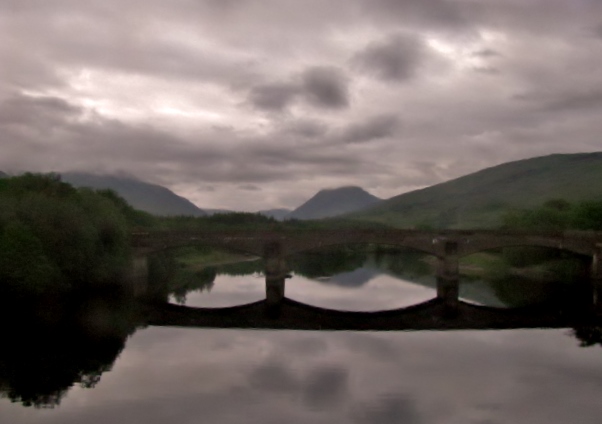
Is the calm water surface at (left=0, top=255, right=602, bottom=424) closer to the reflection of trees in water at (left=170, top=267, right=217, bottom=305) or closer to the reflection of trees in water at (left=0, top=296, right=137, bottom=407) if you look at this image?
the reflection of trees in water at (left=0, top=296, right=137, bottom=407)

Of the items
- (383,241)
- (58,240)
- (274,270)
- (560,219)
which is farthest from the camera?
(560,219)

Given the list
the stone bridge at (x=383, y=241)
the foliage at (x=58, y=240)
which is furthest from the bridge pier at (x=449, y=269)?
the foliage at (x=58, y=240)

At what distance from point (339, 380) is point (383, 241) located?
3873cm

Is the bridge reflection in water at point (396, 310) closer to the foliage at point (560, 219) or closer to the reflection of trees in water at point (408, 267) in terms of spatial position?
the foliage at point (560, 219)

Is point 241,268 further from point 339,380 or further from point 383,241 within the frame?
point 339,380

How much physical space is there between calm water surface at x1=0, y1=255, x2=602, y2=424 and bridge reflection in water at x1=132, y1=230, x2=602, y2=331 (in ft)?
12.0

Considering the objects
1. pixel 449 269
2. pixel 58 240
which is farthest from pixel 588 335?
pixel 58 240

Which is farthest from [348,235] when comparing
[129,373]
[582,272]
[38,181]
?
Result: [129,373]

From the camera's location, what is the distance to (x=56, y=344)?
32562 millimetres

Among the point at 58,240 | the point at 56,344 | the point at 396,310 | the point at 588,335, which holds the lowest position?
the point at 396,310

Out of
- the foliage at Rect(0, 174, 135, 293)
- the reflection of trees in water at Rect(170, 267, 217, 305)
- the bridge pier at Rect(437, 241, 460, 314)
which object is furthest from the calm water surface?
the bridge pier at Rect(437, 241, 460, 314)

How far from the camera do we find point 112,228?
184 ft

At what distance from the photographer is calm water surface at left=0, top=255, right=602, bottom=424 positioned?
2214cm

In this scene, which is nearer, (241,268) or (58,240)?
(58,240)
